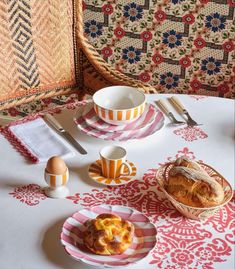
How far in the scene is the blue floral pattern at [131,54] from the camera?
2.53 m

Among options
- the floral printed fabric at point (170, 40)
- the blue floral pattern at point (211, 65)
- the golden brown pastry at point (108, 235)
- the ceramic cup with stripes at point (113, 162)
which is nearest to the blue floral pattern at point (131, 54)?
the floral printed fabric at point (170, 40)

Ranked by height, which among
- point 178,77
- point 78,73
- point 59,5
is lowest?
point 178,77

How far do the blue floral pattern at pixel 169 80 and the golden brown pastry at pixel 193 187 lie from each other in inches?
59.5

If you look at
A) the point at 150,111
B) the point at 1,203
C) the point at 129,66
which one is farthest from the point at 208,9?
the point at 1,203

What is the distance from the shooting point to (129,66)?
258 cm

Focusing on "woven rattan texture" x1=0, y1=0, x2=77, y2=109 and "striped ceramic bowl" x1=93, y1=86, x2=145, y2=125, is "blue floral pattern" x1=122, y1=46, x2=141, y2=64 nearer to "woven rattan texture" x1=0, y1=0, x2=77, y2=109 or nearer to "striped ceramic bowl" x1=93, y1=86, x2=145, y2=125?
"woven rattan texture" x1=0, y1=0, x2=77, y2=109

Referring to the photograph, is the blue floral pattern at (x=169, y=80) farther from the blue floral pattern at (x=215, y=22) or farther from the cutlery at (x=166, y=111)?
the cutlery at (x=166, y=111)

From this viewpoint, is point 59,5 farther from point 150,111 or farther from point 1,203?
point 1,203

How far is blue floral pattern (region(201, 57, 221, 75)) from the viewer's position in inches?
95.6

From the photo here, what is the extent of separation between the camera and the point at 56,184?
3.59ft

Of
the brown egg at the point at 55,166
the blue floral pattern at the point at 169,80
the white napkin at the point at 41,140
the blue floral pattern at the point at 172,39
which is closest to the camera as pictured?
the brown egg at the point at 55,166

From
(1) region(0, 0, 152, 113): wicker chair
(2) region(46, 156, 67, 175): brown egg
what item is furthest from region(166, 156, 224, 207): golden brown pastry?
(1) region(0, 0, 152, 113): wicker chair

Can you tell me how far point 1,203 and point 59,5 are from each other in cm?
87

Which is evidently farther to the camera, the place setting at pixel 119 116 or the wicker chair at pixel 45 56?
the wicker chair at pixel 45 56
